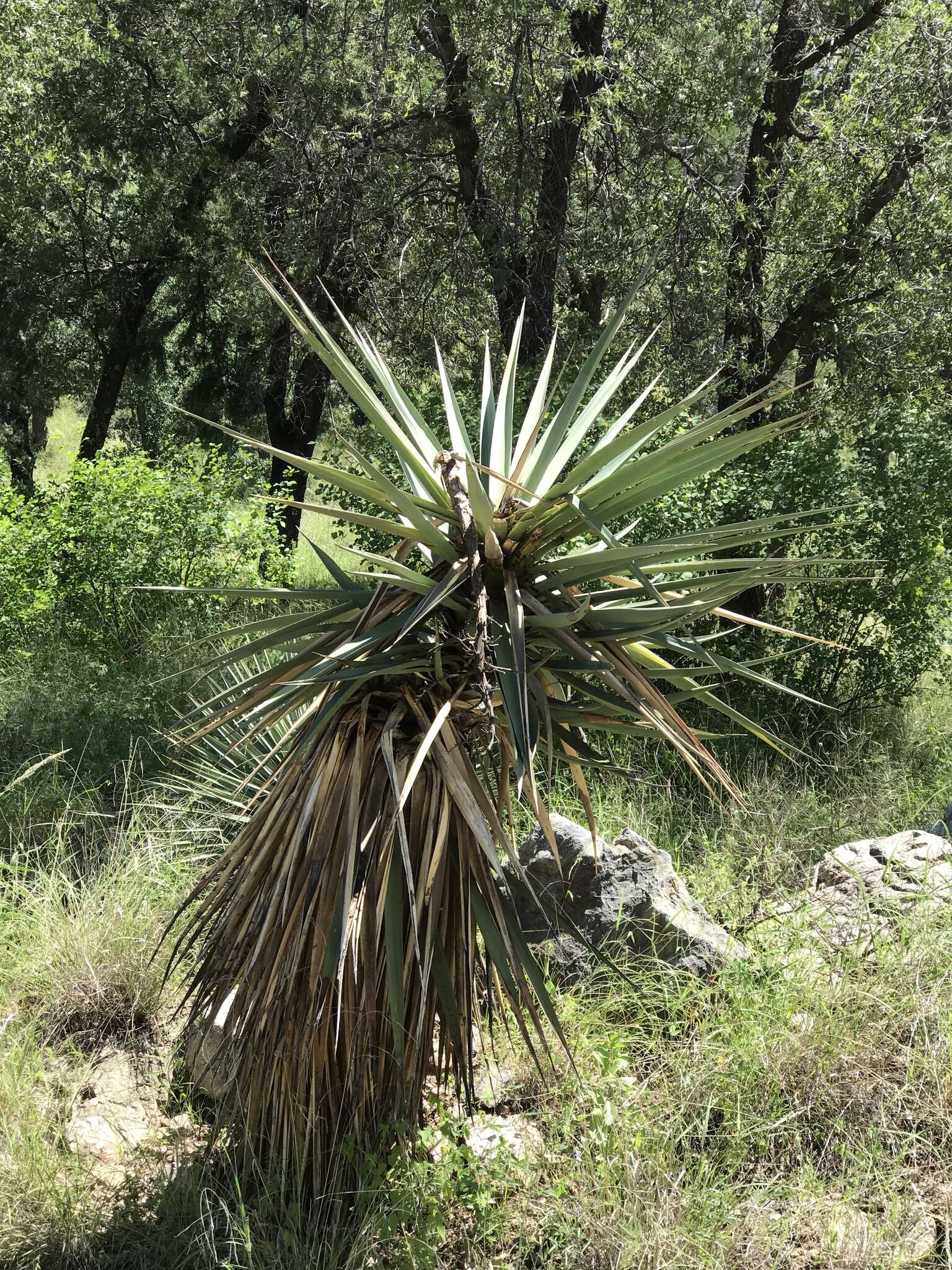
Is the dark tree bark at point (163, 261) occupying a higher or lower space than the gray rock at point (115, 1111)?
higher

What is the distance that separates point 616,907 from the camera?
4.07m

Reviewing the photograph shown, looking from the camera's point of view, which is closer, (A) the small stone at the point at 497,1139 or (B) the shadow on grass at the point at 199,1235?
(B) the shadow on grass at the point at 199,1235

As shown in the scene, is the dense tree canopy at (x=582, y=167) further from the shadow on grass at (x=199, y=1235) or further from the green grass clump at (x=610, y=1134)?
the shadow on grass at (x=199, y=1235)

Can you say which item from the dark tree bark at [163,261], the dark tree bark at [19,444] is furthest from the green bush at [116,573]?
the dark tree bark at [19,444]

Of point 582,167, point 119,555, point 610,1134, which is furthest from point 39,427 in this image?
point 610,1134

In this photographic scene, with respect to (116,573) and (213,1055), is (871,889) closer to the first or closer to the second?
(213,1055)

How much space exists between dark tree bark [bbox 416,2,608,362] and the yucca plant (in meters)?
5.47

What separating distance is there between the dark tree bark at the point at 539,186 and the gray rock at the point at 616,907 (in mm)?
4837

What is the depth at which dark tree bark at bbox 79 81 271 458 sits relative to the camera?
33.7ft

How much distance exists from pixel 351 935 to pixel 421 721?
24.6 inches

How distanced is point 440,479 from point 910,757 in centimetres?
510

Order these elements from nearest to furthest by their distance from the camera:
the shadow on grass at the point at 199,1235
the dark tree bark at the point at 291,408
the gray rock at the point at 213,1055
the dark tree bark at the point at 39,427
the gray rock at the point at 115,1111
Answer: the shadow on grass at the point at 199,1235
the gray rock at the point at 213,1055
the gray rock at the point at 115,1111
the dark tree bark at the point at 291,408
the dark tree bark at the point at 39,427

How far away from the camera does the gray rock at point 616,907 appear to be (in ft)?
12.8

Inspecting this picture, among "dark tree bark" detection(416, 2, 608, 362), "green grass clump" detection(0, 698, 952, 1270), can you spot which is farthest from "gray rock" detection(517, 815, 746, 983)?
"dark tree bark" detection(416, 2, 608, 362)
